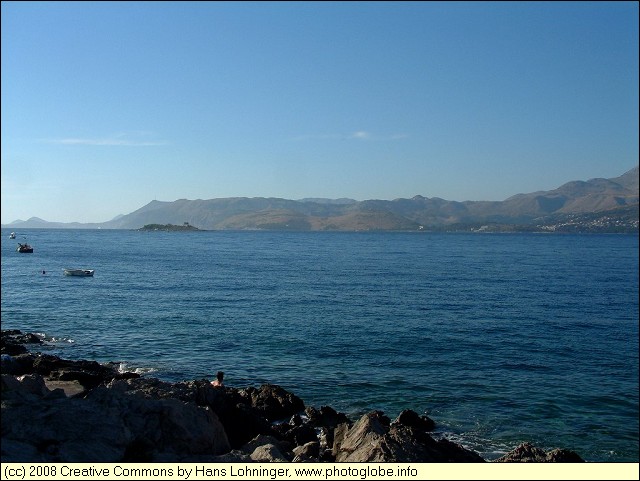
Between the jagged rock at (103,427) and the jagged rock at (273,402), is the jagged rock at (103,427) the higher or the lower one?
the higher one

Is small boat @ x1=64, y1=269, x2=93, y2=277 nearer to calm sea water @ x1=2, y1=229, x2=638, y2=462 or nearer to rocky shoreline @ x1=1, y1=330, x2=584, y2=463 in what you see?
calm sea water @ x1=2, y1=229, x2=638, y2=462

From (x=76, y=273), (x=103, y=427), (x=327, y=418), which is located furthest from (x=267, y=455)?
(x=76, y=273)

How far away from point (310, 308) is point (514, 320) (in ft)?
49.2

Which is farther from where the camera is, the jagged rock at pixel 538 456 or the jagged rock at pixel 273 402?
the jagged rock at pixel 273 402

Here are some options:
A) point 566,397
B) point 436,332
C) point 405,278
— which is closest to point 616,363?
point 566,397

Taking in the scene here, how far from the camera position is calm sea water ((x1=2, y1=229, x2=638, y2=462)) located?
1939 cm

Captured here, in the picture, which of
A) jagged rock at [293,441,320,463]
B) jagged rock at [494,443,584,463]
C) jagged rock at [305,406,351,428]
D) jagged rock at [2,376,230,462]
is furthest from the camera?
jagged rock at [305,406,351,428]

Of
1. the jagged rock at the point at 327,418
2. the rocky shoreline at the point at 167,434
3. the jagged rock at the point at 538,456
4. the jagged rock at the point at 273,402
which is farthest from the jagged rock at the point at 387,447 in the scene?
the jagged rock at the point at 273,402

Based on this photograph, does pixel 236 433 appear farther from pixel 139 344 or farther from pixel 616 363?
pixel 616 363

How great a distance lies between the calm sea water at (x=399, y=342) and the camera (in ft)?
63.6

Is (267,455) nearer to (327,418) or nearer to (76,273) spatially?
(327,418)

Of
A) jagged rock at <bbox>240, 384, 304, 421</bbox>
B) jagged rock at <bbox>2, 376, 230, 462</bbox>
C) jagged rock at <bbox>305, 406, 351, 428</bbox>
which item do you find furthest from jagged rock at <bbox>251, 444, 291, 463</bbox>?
jagged rock at <bbox>240, 384, 304, 421</bbox>

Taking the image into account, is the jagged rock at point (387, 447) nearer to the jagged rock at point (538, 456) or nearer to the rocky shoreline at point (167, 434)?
the rocky shoreline at point (167, 434)

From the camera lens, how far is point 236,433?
→ 593 inches
